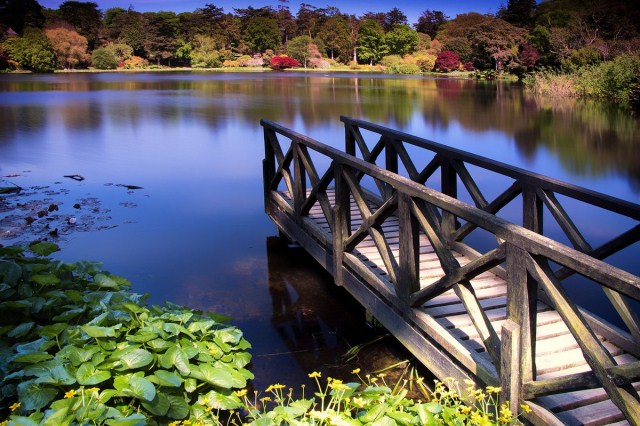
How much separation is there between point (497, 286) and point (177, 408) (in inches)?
72.2

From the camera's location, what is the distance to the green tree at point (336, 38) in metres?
63.6

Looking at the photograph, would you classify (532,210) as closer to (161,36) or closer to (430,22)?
(161,36)

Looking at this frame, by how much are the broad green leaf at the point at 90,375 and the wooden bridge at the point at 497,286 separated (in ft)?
4.71

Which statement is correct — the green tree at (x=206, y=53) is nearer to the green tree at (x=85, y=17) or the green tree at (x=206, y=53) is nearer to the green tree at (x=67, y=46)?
the green tree at (x=85, y=17)

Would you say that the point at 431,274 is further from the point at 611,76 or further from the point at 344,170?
the point at 611,76

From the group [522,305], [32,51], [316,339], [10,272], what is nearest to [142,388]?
[10,272]

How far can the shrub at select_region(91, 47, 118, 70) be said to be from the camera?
179 ft

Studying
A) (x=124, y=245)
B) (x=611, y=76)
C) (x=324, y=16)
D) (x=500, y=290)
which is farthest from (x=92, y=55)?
(x=500, y=290)

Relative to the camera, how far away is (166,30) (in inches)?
2494

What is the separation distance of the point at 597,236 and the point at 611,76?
11974 mm

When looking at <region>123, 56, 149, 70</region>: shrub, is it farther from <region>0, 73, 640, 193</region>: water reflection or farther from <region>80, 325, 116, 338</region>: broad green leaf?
<region>80, 325, 116, 338</region>: broad green leaf

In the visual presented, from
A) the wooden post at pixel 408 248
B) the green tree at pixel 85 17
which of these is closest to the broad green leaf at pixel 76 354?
the wooden post at pixel 408 248

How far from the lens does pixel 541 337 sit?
286 cm

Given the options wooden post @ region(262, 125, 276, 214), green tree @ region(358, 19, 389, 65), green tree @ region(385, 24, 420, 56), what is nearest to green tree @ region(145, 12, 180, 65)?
green tree @ region(358, 19, 389, 65)
